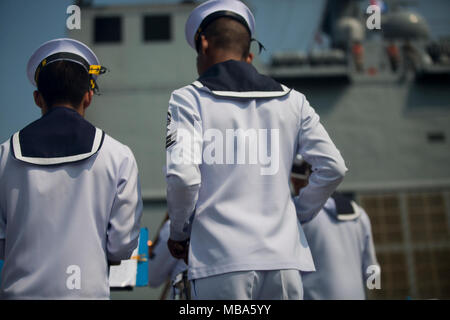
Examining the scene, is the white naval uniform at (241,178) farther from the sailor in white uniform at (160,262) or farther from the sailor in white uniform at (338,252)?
the sailor in white uniform at (160,262)

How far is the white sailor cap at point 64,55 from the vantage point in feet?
7.37

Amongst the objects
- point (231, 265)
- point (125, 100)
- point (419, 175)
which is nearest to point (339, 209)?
point (231, 265)

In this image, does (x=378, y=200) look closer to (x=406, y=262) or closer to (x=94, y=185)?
(x=406, y=262)

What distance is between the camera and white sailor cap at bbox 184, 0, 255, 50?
7.56 ft

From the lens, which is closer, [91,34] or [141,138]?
[141,138]

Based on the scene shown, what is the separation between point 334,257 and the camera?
327cm

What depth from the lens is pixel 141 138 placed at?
39.5 feet

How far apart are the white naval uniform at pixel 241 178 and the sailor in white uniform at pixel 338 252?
3.94 feet

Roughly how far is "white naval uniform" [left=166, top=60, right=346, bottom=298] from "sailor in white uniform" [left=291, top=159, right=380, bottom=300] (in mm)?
1201

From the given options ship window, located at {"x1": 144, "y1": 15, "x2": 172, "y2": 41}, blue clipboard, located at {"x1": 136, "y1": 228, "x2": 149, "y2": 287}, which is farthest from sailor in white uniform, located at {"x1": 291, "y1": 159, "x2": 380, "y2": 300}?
ship window, located at {"x1": 144, "y1": 15, "x2": 172, "y2": 41}

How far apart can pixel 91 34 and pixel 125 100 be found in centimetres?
226

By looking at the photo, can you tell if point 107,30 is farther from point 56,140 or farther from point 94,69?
point 56,140

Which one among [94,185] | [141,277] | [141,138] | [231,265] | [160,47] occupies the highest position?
[160,47]

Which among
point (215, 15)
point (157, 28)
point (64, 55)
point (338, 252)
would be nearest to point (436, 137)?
point (157, 28)
